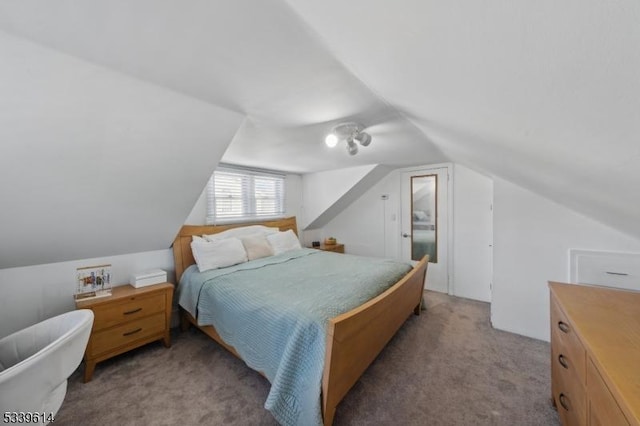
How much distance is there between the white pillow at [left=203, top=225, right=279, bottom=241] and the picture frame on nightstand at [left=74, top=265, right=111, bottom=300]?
104 centimetres

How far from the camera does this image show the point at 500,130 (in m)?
1.05

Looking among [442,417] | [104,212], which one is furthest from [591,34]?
[104,212]

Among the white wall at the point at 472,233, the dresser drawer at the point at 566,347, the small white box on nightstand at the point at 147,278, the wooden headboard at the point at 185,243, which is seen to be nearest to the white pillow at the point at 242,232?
the wooden headboard at the point at 185,243

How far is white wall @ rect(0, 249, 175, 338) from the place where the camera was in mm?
1996

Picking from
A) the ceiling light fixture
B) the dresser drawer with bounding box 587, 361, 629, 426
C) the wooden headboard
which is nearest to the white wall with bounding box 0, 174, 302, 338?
the wooden headboard

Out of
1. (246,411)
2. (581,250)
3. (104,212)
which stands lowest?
(246,411)

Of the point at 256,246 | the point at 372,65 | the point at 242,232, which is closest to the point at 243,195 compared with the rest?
the point at 242,232

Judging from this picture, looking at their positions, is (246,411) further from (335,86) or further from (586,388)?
(335,86)

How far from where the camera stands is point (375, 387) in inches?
74.2

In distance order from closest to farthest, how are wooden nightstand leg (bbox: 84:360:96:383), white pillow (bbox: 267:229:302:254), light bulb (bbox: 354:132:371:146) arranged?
1. wooden nightstand leg (bbox: 84:360:96:383)
2. light bulb (bbox: 354:132:371:146)
3. white pillow (bbox: 267:229:302:254)

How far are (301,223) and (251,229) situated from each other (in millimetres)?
1291

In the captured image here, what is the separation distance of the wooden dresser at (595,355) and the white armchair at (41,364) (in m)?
2.23

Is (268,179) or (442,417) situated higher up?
(268,179)

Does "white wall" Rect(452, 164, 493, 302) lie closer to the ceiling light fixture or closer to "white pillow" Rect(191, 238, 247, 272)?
the ceiling light fixture
